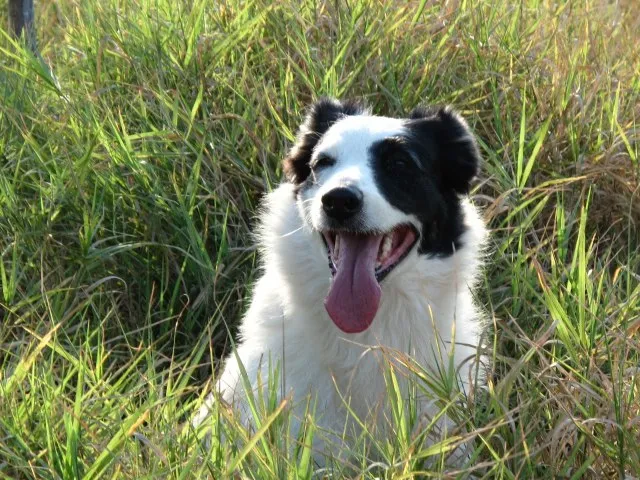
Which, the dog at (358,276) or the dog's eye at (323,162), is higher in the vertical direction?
the dog's eye at (323,162)

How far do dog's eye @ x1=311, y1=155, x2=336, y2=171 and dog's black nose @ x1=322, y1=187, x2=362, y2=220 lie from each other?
0.33 m

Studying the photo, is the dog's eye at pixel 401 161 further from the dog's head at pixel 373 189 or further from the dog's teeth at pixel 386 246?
the dog's teeth at pixel 386 246

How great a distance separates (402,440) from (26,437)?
3.33 ft

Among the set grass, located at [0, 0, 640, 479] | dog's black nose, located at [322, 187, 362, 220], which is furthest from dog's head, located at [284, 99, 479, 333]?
grass, located at [0, 0, 640, 479]

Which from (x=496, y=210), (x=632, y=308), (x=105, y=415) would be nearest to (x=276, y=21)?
(x=496, y=210)

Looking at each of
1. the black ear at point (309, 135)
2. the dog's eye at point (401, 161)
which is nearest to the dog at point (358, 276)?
the dog's eye at point (401, 161)

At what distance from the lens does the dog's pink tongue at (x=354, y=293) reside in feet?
11.2

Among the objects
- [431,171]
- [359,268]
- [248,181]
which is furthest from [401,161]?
[248,181]

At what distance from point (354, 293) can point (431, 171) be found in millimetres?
630

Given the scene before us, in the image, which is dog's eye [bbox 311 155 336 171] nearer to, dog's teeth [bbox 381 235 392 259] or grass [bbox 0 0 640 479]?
dog's teeth [bbox 381 235 392 259]

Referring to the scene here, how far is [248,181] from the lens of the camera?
181 inches

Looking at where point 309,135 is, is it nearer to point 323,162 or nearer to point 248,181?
point 323,162

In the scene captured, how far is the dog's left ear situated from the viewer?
389cm

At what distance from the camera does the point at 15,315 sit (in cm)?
385
